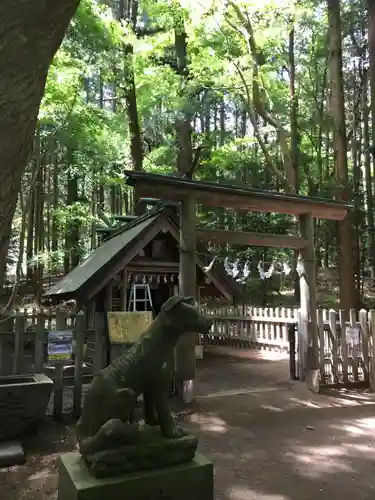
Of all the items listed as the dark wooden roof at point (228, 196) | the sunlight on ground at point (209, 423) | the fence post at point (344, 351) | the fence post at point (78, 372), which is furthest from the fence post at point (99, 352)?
the fence post at point (344, 351)

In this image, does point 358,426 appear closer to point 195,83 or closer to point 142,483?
point 142,483

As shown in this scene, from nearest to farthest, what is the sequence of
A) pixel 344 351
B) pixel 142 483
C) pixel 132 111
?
pixel 142 483
pixel 344 351
pixel 132 111

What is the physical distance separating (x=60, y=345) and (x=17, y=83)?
546 centimetres

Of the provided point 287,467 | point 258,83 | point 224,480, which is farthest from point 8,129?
point 258,83

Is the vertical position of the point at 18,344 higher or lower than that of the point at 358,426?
higher

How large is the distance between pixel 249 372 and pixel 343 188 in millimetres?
6466

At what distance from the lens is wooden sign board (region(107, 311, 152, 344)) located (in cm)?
768

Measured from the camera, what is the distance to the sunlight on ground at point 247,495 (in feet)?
12.9

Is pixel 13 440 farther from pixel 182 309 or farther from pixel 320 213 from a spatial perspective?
pixel 320 213

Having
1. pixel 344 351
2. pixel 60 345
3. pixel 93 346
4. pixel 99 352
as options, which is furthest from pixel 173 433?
pixel 344 351

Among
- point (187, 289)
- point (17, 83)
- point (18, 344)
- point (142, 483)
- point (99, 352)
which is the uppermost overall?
point (17, 83)

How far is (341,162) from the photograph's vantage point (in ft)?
43.3

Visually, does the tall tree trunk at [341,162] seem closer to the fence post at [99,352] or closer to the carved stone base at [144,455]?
the fence post at [99,352]

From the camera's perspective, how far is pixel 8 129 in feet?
5.59
